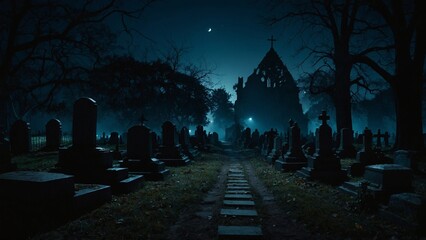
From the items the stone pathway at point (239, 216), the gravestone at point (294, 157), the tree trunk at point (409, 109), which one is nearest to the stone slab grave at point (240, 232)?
the stone pathway at point (239, 216)

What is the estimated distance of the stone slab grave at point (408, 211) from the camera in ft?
16.2

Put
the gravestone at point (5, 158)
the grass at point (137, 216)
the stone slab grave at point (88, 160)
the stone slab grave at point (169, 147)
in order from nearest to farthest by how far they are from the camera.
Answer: the grass at point (137, 216)
the stone slab grave at point (88, 160)
the gravestone at point (5, 158)
the stone slab grave at point (169, 147)

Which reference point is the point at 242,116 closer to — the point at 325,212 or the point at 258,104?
the point at 258,104

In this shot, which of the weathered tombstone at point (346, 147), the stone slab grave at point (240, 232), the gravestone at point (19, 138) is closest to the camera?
the stone slab grave at point (240, 232)

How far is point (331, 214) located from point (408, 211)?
1405 mm

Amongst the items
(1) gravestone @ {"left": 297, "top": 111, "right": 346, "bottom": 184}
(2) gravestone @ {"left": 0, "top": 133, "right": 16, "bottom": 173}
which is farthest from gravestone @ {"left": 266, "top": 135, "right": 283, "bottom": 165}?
(2) gravestone @ {"left": 0, "top": 133, "right": 16, "bottom": 173}

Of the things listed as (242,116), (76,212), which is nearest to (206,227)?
(76,212)

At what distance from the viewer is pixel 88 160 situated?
8.58 m

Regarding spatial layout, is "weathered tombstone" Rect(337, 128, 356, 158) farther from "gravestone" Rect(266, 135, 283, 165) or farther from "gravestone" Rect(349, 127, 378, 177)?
"gravestone" Rect(349, 127, 378, 177)

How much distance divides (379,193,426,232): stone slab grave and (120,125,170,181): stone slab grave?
7459mm

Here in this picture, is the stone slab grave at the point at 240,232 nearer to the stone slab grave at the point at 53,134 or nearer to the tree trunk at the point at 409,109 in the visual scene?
the tree trunk at the point at 409,109

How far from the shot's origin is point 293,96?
56.5m

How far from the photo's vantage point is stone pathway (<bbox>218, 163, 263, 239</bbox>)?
5070 mm

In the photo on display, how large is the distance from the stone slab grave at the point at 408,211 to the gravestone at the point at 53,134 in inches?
769
